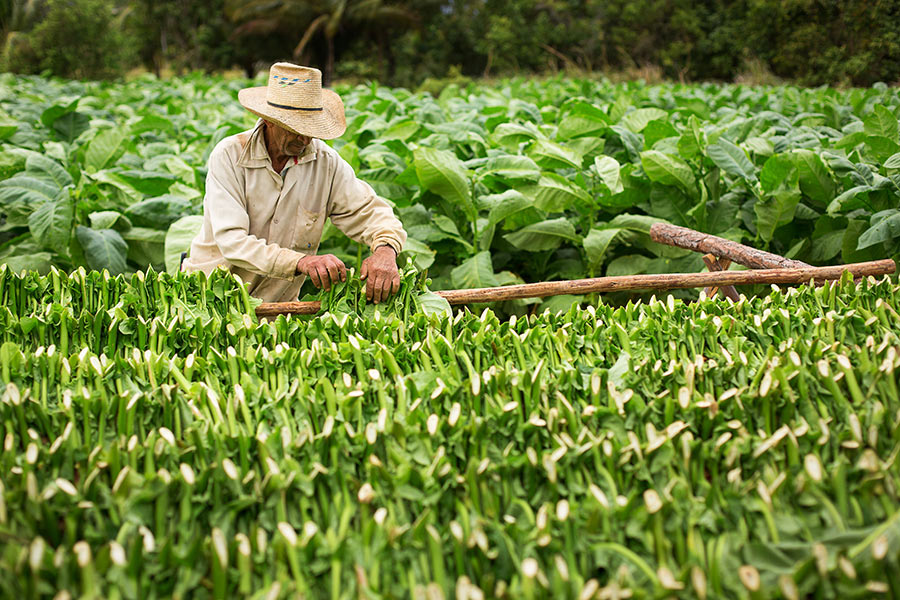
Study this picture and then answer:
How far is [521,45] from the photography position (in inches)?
795

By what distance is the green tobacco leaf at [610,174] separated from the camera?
3.60 m

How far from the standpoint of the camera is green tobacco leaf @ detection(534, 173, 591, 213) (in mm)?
3469

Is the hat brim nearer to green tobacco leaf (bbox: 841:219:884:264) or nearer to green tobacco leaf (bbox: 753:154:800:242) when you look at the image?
green tobacco leaf (bbox: 753:154:800:242)

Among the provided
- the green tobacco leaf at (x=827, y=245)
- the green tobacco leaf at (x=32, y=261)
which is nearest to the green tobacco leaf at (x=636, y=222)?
the green tobacco leaf at (x=827, y=245)

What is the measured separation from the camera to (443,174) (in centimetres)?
334

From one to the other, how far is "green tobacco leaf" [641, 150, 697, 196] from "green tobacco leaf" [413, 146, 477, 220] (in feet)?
3.11

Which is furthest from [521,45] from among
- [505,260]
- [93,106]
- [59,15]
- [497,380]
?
[497,380]

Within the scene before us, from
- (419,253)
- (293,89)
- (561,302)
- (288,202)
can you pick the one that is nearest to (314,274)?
(288,202)

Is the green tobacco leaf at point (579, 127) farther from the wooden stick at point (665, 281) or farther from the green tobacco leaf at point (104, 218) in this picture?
the green tobacco leaf at point (104, 218)

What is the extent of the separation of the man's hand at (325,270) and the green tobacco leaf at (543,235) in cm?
139

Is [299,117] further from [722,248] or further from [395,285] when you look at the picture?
[722,248]

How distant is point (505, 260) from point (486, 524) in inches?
102

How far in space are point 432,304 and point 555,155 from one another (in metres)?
1.70

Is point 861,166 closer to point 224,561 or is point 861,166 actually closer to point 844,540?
point 844,540
